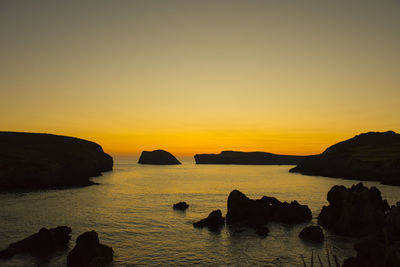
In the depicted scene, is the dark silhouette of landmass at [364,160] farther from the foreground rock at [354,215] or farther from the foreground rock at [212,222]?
the foreground rock at [212,222]

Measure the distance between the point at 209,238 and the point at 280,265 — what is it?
36.2 feet

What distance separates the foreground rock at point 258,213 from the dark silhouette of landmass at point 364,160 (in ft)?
254

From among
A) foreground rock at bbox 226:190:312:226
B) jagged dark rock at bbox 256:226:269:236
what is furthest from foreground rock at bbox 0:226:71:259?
foreground rock at bbox 226:190:312:226

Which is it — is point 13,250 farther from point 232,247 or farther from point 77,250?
point 232,247

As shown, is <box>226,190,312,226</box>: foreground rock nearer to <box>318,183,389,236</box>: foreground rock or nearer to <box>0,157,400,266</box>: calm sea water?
<box>0,157,400,266</box>: calm sea water

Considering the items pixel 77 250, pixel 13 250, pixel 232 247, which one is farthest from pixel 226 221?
pixel 13 250

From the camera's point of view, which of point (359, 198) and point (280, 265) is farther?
point (359, 198)

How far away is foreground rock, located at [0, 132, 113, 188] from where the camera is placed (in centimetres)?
9012

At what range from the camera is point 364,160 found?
133750mm

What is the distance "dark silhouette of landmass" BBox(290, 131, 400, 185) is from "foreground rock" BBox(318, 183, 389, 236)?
7624 cm

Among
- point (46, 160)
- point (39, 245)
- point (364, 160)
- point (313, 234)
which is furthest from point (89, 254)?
point (364, 160)

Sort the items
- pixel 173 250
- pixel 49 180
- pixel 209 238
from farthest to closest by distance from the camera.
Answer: pixel 49 180
pixel 209 238
pixel 173 250

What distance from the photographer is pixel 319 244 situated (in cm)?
3319

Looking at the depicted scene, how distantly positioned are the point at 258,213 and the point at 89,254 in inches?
1052
